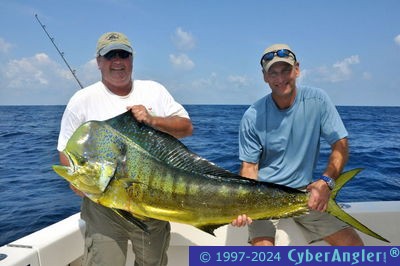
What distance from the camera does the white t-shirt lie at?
7.43ft

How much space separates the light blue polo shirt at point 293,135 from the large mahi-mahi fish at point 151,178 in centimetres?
74

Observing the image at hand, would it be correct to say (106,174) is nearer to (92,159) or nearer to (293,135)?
(92,159)

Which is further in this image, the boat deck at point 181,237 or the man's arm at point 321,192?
the boat deck at point 181,237

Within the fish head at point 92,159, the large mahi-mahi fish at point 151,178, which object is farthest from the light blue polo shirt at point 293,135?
the fish head at point 92,159

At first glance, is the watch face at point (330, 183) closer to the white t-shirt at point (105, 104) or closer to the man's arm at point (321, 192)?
the man's arm at point (321, 192)

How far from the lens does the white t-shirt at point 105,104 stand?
227 cm

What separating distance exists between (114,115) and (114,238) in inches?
28.0

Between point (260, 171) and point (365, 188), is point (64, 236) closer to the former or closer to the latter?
point (260, 171)

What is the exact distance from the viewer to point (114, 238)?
2.27 metres

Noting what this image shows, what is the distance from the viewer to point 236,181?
188cm

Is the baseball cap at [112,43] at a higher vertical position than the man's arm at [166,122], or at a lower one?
higher

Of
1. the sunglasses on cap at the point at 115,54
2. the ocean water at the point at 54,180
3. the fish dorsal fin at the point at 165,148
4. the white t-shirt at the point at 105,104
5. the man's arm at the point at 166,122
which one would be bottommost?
the ocean water at the point at 54,180

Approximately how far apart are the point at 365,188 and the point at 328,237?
4549mm

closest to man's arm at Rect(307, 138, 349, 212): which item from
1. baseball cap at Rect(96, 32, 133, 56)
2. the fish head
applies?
the fish head
